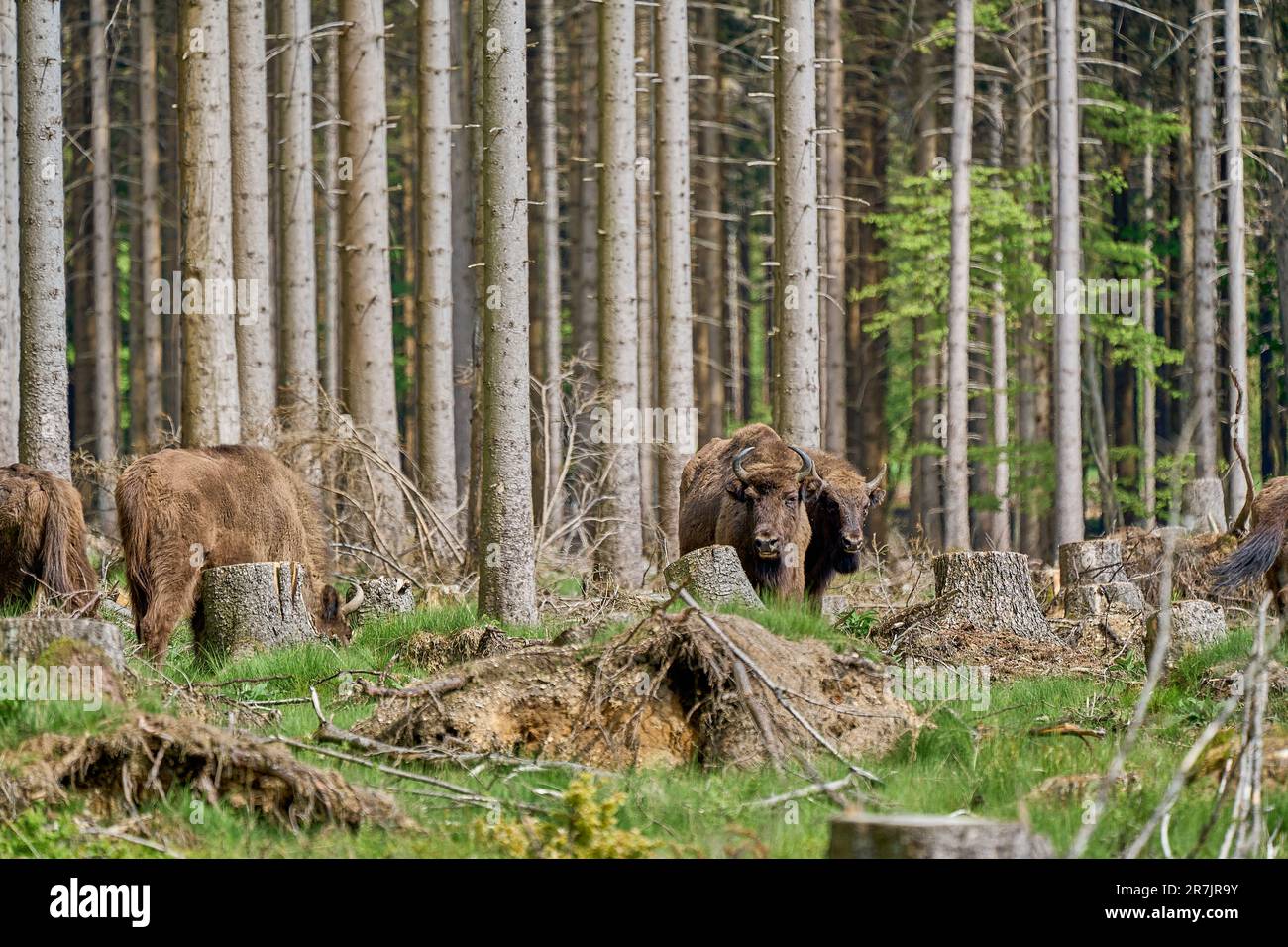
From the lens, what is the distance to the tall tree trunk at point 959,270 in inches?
952

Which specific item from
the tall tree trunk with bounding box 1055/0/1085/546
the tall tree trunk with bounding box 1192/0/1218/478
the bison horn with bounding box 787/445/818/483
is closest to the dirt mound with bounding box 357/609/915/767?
the bison horn with bounding box 787/445/818/483

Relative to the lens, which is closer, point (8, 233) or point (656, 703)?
point (656, 703)

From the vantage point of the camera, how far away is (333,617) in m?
12.4

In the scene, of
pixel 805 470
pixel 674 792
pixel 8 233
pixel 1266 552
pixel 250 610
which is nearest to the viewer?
pixel 674 792

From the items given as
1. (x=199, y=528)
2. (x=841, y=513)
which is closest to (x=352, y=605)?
(x=199, y=528)

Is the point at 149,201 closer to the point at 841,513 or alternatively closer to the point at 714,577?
the point at 841,513

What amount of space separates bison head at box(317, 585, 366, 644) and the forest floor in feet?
6.60

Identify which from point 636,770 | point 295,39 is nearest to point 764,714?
point 636,770

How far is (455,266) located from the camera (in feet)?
87.0

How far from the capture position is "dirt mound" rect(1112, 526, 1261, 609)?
1467cm

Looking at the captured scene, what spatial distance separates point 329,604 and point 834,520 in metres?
4.40

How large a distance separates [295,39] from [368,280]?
3646mm
